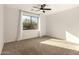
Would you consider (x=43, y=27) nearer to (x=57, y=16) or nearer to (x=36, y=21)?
(x=36, y=21)

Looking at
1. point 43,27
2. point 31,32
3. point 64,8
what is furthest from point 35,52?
point 64,8

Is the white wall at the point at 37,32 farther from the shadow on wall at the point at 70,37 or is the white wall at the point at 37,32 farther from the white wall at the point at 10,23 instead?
the shadow on wall at the point at 70,37

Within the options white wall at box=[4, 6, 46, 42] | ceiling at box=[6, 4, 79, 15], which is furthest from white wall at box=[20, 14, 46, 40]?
ceiling at box=[6, 4, 79, 15]

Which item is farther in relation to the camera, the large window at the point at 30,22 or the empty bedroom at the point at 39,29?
the large window at the point at 30,22

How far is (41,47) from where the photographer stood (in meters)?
2.06

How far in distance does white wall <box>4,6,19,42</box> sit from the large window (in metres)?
0.17

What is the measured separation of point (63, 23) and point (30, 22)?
2.53 ft

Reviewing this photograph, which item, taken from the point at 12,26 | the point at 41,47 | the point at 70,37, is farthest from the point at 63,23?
the point at 12,26

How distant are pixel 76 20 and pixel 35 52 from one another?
1.12 meters

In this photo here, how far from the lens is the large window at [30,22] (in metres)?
2.08

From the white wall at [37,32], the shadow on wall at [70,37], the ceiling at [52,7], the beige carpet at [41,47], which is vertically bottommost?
the beige carpet at [41,47]

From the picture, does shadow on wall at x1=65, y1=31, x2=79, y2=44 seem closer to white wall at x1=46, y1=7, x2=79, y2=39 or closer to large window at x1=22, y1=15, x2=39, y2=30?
white wall at x1=46, y1=7, x2=79, y2=39

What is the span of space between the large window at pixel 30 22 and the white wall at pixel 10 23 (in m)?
0.17

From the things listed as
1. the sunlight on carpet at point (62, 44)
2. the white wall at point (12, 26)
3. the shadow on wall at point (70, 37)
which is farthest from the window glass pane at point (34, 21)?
the shadow on wall at point (70, 37)
